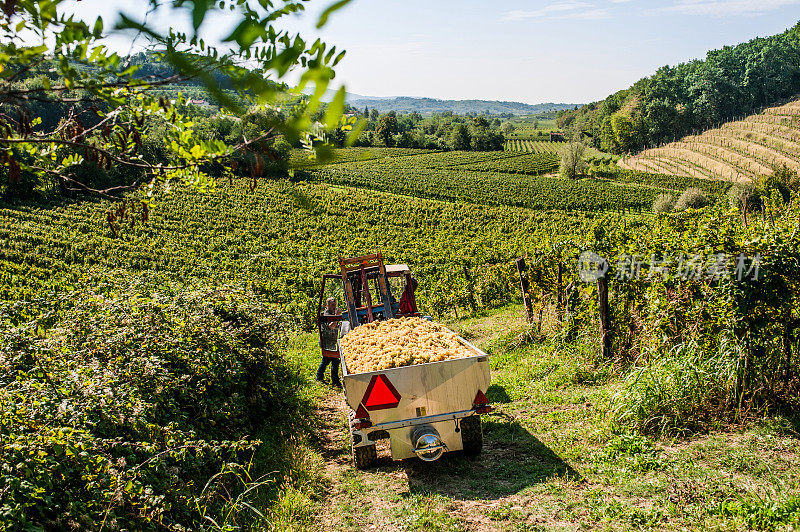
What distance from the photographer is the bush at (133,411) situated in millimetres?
3551

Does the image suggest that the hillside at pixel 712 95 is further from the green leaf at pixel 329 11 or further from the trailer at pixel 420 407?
the green leaf at pixel 329 11

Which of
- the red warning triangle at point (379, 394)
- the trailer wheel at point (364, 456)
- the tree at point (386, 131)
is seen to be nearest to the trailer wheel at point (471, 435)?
the red warning triangle at point (379, 394)

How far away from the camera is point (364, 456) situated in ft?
19.0

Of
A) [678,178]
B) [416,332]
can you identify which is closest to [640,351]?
[416,332]

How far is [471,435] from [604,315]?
3248 mm

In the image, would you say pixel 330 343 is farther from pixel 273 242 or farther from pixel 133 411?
pixel 273 242

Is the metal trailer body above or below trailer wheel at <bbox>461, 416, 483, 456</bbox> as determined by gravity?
above

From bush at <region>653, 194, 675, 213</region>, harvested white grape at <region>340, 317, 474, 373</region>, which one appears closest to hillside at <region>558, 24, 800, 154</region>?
bush at <region>653, 194, 675, 213</region>

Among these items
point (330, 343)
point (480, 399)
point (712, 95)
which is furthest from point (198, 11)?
point (712, 95)

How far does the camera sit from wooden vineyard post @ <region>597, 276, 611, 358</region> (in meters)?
7.79

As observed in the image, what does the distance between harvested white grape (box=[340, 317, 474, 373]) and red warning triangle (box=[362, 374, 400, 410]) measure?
0.16 meters

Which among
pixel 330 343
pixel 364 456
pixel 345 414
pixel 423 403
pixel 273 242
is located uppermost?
pixel 423 403

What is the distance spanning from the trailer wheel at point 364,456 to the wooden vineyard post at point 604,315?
13.1 feet

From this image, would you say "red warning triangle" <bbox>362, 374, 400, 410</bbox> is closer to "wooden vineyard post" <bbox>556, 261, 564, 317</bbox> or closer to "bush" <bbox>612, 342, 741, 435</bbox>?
"bush" <bbox>612, 342, 741, 435</bbox>
